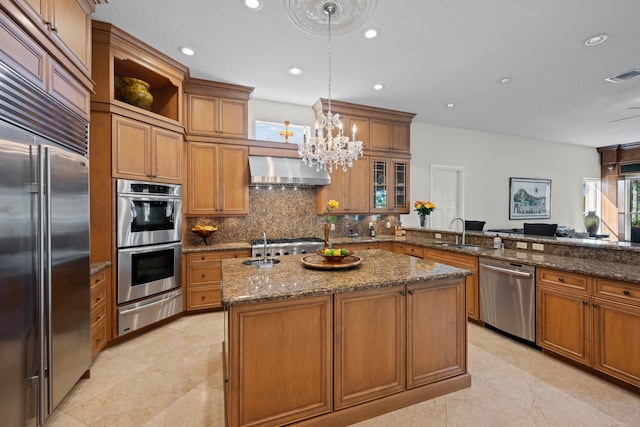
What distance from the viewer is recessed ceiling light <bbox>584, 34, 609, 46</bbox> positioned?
2.78 metres

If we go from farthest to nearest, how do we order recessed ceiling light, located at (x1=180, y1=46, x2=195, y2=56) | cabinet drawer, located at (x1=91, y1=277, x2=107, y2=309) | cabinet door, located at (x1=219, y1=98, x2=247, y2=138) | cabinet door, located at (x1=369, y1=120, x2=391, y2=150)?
1. cabinet door, located at (x1=369, y1=120, x2=391, y2=150)
2. cabinet door, located at (x1=219, y1=98, x2=247, y2=138)
3. recessed ceiling light, located at (x1=180, y1=46, x2=195, y2=56)
4. cabinet drawer, located at (x1=91, y1=277, x2=107, y2=309)

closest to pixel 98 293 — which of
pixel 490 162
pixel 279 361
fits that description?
pixel 279 361

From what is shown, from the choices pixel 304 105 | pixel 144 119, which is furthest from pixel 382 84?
pixel 144 119

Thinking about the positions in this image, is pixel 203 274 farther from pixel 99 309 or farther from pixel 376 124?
pixel 376 124

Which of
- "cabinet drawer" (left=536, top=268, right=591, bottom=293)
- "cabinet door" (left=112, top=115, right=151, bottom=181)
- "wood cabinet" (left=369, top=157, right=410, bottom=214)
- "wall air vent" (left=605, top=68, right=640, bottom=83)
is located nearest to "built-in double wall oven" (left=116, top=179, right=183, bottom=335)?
"cabinet door" (left=112, top=115, right=151, bottom=181)

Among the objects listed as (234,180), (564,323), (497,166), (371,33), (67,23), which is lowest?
(564,323)

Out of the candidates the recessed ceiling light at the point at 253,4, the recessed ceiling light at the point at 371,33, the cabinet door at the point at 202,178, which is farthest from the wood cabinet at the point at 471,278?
the recessed ceiling light at the point at 253,4

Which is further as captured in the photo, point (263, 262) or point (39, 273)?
point (263, 262)

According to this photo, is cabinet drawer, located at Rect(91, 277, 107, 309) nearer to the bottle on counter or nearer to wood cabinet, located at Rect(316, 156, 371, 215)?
wood cabinet, located at Rect(316, 156, 371, 215)

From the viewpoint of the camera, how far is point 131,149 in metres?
3.02

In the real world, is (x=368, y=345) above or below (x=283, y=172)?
below

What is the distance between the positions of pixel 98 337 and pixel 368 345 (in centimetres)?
252

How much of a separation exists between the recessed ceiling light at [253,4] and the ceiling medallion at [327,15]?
0.70 feet

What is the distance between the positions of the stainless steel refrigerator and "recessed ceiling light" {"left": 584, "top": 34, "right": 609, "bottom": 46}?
15.3ft
